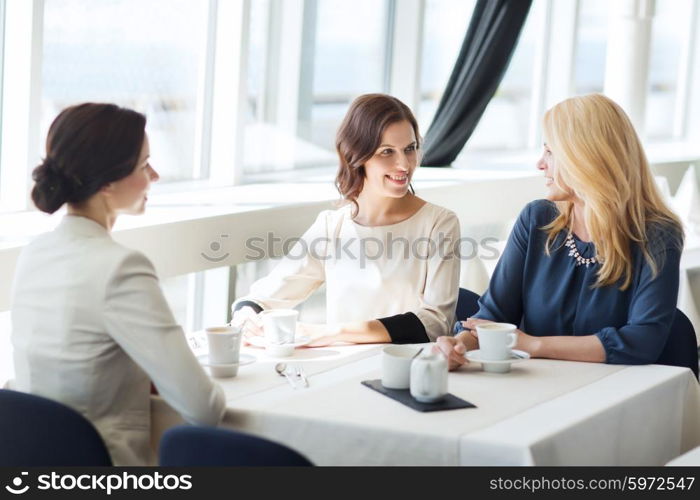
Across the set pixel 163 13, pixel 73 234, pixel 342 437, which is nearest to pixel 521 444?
pixel 342 437

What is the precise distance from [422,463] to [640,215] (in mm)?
1067

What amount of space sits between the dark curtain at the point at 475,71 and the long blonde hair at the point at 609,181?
2898 millimetres

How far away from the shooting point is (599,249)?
8.60 feet

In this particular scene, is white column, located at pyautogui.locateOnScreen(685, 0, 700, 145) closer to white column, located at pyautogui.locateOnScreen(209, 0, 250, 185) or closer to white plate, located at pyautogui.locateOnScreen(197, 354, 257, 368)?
white column, located at pyautogui.locateOnScreen(209, 0, 250, 185)

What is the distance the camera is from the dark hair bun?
2.03m

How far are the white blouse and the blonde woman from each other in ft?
0.95

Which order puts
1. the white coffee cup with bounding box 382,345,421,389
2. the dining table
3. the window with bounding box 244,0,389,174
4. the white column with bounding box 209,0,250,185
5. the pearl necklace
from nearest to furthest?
1. the dining table
2. the white coffee cup with bounding box 382,345,421,389
3. the pearl necklace
4. the white column with bounding box 209,0,250,185
5. the window with bounding box 244,0,389,174

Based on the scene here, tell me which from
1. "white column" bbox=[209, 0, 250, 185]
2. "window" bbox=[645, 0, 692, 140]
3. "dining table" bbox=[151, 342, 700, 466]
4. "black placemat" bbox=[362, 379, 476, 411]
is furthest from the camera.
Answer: "window" bbox=[645, 0, 692, 140]

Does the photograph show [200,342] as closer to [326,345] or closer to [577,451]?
[326,345]

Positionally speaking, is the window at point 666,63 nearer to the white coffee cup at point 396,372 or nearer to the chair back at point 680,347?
the chair back at point 680,347

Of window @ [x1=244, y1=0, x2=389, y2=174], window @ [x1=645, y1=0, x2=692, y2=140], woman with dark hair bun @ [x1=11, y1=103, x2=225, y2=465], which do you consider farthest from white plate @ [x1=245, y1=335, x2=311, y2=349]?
window @ [x1=645, y1=0, x2=692, y2=140]

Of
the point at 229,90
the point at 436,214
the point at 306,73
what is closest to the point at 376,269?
the point at 436,214

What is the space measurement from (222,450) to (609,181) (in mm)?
1343

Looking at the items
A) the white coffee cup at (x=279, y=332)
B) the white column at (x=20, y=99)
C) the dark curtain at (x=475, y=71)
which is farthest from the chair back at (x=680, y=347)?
the dark curtain at (x=475, y=71)
